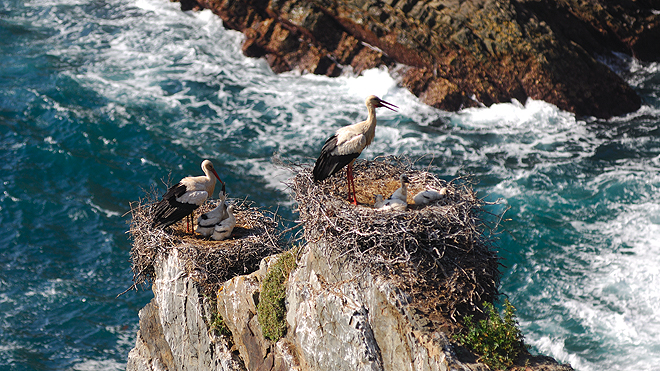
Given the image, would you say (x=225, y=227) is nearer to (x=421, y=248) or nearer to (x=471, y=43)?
(x=421, y=248)

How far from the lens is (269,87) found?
89.9ft

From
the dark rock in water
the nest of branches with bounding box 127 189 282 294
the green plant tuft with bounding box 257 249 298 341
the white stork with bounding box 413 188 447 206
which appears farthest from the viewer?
the dark rock in water

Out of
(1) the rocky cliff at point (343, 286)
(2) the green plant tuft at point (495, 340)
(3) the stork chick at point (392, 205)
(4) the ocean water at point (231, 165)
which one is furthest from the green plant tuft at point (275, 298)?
(4) the ocean water at point (231, 165)

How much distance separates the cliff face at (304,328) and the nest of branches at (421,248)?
10.6 inches

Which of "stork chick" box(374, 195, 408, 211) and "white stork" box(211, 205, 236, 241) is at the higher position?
"stork chick" box(374, 195, 408, 211)

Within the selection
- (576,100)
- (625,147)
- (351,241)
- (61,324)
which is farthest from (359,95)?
(351,241)

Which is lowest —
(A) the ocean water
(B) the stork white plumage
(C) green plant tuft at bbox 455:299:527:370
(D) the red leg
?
(A) the ocean water

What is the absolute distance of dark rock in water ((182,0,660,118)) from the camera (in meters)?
24.7

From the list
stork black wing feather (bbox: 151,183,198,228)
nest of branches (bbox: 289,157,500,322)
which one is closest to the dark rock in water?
stork black wing feather (bbox: 151,183,198,228)

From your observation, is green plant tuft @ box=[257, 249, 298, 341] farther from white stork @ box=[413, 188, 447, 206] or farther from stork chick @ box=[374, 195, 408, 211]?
white stork @ box=[413, 188, 447, 206]

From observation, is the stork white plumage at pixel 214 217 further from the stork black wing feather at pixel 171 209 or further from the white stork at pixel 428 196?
the white stork at pixel 428 196

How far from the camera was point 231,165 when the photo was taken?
899 inches

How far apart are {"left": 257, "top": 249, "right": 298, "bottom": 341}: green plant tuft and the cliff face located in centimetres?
18

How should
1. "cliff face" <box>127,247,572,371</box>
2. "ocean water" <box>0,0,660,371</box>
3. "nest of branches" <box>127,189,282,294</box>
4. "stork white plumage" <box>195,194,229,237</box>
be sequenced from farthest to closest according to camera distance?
1. "ocean water" <box>0,0,660,371</box>
2. "stork white plumage" <box>195,194,229,237</box>
3. "nest of branches" <box>127,189,282,294</box>
4. "cliff face" <box>127,247,572,371</box>
